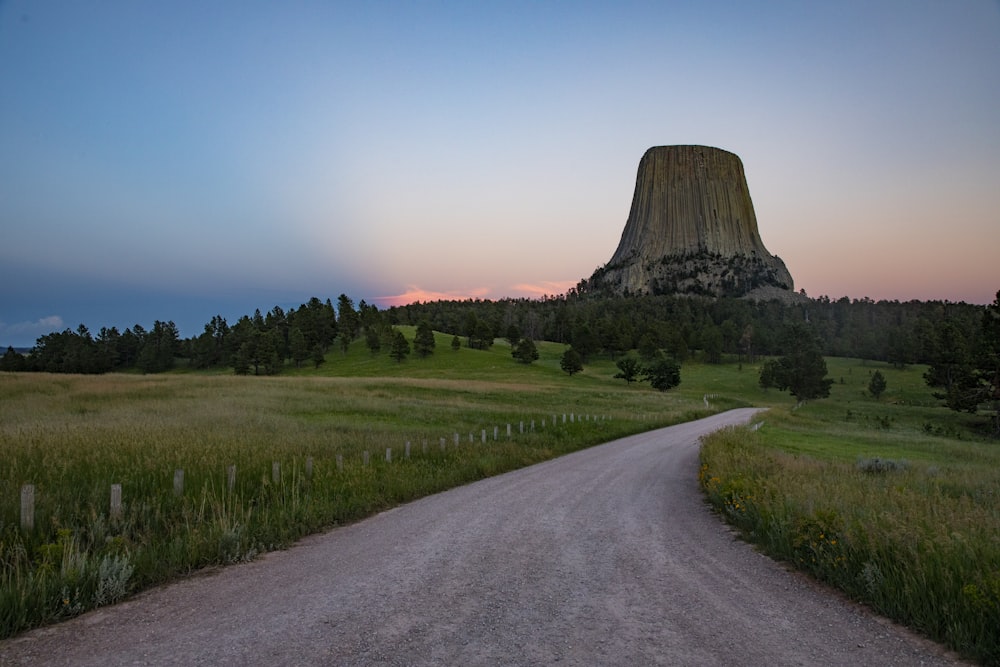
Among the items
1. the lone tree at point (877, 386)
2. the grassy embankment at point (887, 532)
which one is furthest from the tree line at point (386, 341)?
the grassy embankment at point (887, 532)

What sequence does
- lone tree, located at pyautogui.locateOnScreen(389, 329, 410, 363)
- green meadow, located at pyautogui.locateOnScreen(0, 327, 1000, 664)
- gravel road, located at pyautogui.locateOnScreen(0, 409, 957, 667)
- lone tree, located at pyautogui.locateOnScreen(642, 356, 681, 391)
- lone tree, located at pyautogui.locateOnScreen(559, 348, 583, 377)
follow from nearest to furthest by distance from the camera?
gravel road, located at pyautogui.locateOnScreen(0, 409, 957, 667), green meadow, located at pyautogui.locateOnScreen(0, 327, 1000, 664), lone tree, located at pyautogui.locateOnScreen(642, 356, 681, 391), lone tree, located at pyautogui.locateOnScreen(559, 348, 583, 377), lone tree, located at pyautogui.locateOnScreen(389, 329, 410, 363)

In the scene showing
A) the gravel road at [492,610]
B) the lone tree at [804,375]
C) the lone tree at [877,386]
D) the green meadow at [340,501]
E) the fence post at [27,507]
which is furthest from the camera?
the lone tree at [877,386]

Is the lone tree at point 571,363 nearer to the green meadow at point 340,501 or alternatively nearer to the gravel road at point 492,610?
the green meadow at point 340,501

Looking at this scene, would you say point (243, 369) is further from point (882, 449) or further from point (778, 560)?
point (778, 560)

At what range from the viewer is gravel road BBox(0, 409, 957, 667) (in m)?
4.70

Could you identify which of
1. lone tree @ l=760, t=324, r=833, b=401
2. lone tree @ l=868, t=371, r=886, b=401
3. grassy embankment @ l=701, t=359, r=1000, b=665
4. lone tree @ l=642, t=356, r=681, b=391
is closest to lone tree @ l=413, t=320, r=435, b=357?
lone tree @ l=642, t=356, r=681, b=391

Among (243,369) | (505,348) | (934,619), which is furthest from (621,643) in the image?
(505,348)

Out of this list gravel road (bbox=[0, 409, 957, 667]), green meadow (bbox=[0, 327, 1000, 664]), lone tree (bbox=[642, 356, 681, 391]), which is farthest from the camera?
lone tree (bbox=[642, 356, 681, 391])

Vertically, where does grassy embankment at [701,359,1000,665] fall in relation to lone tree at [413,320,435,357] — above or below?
below

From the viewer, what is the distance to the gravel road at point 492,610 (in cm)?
470

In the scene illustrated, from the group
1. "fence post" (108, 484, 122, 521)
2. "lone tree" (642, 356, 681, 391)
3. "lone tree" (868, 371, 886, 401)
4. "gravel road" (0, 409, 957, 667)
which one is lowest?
"lone tree" (868, 371, 886, 401)

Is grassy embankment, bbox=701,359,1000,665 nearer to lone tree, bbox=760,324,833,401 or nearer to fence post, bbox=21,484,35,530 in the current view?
fence post, bbox=21,484,35,530

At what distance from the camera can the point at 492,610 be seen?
5.65 meters

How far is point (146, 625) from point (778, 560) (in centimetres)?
780
